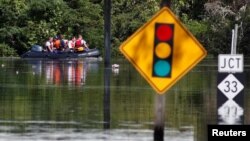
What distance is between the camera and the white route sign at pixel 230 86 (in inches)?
611

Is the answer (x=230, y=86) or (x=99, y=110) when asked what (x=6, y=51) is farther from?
(x=230, y=86)

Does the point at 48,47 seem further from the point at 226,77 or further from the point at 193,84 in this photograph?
the point at 226,77

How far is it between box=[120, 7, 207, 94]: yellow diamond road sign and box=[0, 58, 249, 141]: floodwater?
1.50 feet

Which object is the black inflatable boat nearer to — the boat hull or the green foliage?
the boat hull

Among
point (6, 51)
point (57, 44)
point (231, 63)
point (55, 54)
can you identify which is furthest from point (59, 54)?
point (231, 63)

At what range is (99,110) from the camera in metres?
21.0

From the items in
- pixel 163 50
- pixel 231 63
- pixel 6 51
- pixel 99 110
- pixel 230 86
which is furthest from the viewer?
pixel 6 51

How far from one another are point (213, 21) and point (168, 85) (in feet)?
175

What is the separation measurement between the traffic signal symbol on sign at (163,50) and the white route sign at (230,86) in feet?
10.6

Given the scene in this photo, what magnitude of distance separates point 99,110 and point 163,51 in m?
8.80

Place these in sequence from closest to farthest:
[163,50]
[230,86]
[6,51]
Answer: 1. [163,50]
2. [230,86]
3. [6,51]

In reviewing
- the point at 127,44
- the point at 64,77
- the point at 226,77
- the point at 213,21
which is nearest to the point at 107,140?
the point at 226,77

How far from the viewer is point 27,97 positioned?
79.9 feet

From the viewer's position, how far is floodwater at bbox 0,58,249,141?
1669 cm
